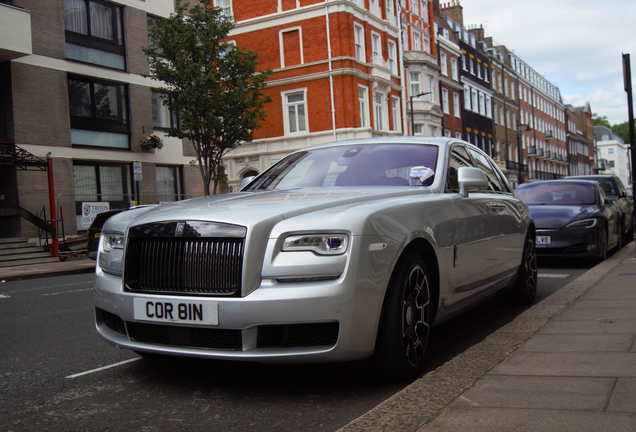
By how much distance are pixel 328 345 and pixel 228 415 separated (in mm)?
630

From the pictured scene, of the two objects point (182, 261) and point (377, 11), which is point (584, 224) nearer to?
point (182, 261)

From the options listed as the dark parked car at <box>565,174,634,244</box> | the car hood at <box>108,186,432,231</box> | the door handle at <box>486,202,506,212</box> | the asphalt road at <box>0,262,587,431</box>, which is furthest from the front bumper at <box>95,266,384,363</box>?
the dark parked car at <box>565,174,634,244</box>

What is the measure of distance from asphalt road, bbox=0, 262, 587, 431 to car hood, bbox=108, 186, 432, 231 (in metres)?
0.99

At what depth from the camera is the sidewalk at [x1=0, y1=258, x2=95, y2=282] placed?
1415 centimetres

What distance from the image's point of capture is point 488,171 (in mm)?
6320

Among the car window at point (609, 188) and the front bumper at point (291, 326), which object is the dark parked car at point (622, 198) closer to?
the car window at point (609, 188)

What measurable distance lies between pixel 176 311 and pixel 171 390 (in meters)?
0.58

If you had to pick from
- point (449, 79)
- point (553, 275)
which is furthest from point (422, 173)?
point (449, 79)

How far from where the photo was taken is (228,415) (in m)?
3.27

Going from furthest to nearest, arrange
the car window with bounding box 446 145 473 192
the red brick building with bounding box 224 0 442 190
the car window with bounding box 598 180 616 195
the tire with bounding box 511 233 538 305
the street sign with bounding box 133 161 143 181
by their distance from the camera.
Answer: the red brick building with bounding box 224 0 442 190, the street sign with bounding box 133 161 143 181, the car window with bounding box 598 180 616 195, the tire with bounding box 511 233 538 305, the car window with bounding box 446 145 473 192

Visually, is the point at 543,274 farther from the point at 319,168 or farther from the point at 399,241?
the point at 399,241

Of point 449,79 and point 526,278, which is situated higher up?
point 449,79

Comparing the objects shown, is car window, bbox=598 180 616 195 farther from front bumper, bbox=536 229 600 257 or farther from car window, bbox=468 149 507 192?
car window, bbox=468 149 507 192

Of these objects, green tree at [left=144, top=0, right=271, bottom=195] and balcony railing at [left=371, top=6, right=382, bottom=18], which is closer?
green tree at [left=144, top=0, right=271, bottom=195]
